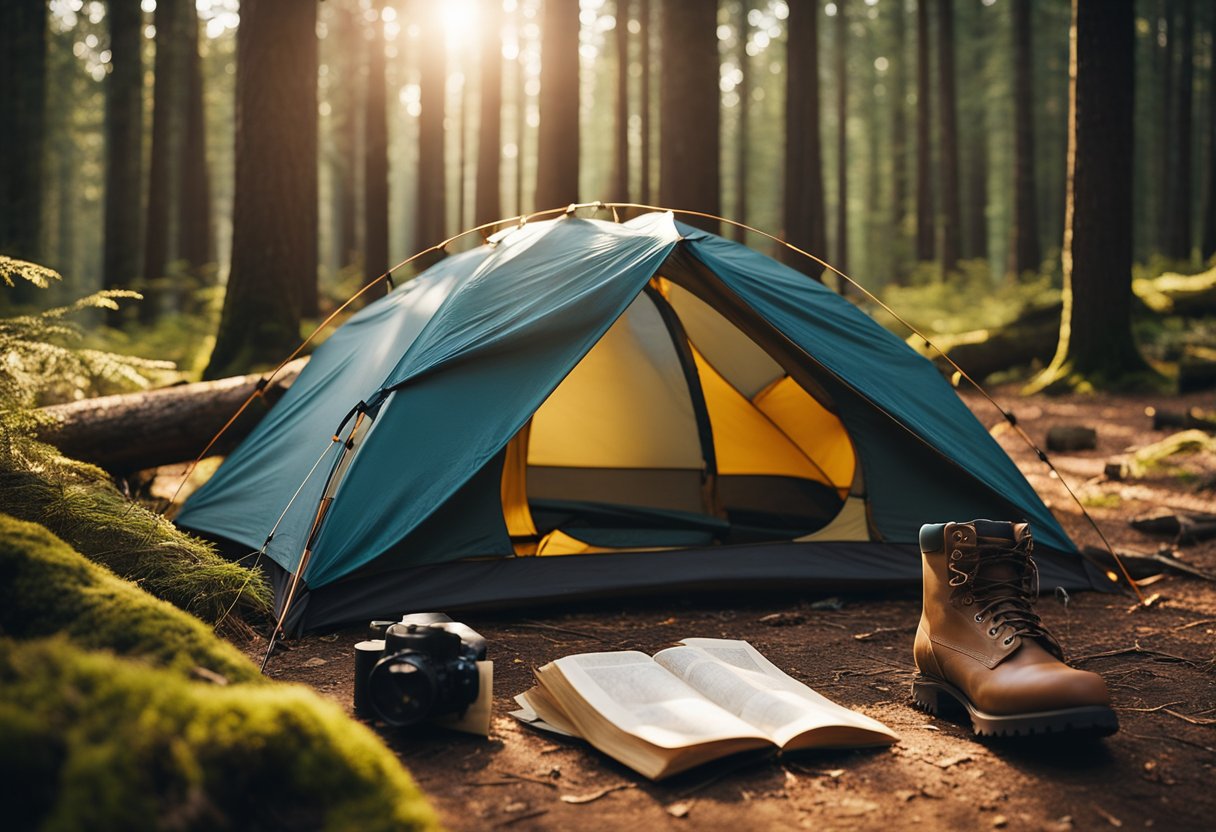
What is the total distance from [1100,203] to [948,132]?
394 inches

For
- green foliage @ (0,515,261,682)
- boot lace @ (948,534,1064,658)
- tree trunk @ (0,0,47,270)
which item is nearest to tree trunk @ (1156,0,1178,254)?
tree trunk @ (0,0,47,270)

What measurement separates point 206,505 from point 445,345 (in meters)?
1.61

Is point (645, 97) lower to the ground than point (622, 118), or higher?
higher

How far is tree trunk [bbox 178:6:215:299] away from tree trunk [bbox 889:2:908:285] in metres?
16.1

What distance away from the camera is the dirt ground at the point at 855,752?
6.95 ft

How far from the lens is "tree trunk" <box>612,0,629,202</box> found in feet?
58.1

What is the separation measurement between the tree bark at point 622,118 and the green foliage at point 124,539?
14412mm

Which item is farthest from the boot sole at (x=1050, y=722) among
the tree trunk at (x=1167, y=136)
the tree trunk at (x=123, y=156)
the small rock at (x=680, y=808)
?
the tree trunk at (x=1167, y=136)

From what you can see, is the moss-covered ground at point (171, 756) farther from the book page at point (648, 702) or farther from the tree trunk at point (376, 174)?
the tree trunk at point (376, 174)

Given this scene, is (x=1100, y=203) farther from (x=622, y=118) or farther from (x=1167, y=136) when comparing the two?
(x=1167, y=136)

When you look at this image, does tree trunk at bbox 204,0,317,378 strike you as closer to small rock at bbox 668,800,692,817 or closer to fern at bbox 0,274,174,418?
fern at bbox 0,274,174,418

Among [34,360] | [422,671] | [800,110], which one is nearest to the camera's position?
[422,671]

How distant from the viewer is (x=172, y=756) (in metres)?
1.36

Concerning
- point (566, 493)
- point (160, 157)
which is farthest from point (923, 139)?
point (566, 493)
